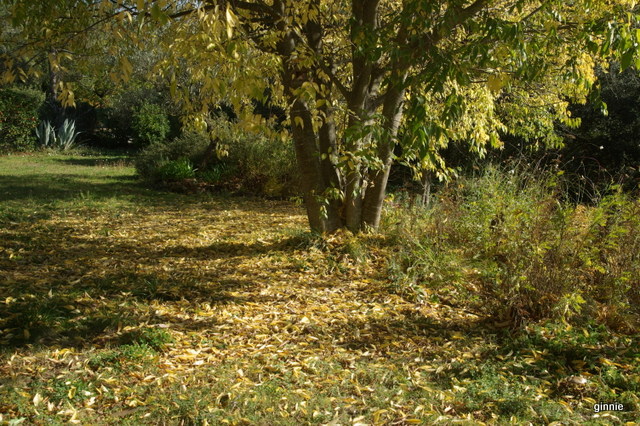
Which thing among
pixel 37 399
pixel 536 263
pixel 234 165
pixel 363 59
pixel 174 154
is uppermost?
pixel 363 59

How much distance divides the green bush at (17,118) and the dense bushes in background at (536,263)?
617 inches

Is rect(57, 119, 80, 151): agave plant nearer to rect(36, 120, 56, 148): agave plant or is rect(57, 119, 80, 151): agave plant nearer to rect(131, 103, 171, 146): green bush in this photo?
rect(36, 120, 56, 148): agave plant

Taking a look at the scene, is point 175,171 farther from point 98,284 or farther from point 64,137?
point 64,137

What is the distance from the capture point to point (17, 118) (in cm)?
1675

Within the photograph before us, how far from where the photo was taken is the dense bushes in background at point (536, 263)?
13.5 ft

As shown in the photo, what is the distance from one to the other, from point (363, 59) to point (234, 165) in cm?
599

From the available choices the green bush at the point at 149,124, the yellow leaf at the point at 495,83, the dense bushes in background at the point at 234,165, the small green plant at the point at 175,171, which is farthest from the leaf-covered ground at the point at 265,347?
the green bush at the point at 149,124

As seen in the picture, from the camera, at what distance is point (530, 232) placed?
4391mm

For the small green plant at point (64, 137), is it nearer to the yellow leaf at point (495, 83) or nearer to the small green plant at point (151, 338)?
the small green plant at point (151, 338)

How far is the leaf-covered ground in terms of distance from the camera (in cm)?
294

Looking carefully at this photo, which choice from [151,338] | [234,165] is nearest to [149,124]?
[234,165]

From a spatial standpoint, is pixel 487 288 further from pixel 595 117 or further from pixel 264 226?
pixel 595 117

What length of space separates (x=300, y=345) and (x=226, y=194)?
23.7ft

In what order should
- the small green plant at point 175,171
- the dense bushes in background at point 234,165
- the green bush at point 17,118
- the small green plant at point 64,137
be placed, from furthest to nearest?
1. the small green plant at point 64,137
2. the green bush at point 17,118
3. the small green plant at point 175,171
4. the dense bushes in background at point 234,165
